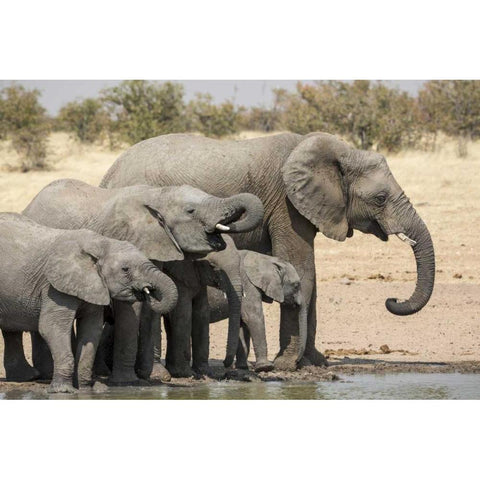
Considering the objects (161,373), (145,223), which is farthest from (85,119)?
(145,223)

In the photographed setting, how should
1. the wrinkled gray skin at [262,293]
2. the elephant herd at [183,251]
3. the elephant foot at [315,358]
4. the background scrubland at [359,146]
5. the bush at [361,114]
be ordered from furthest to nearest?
the bush at [361,114]
the background scrubland at [359,146]
the elephant foot at [315,358]
the wrinkled gray skin at [262,293]
the elephant herd at [183,251]

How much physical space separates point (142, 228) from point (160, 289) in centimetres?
98

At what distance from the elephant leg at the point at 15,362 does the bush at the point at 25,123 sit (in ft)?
42.0

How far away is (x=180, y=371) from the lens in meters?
12.3

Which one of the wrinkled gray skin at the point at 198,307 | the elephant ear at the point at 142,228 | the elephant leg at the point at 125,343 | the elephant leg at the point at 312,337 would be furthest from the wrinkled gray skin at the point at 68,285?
the elephant leg at the point at 312,337

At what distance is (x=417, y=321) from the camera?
16391 millimetres

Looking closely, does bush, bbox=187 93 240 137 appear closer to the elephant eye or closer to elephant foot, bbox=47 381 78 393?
the elephant eye

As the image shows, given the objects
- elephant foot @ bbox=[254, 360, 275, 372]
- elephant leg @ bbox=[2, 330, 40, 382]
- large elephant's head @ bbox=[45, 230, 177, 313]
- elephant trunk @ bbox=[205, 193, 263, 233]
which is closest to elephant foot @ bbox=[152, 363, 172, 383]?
elephant foot @ bbox=[254, 360, 275, 372]

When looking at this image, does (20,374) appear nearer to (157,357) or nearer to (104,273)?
(157,357)

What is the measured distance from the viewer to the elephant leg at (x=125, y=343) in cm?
1141

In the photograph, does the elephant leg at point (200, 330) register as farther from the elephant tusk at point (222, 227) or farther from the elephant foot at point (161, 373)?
the elephant tusk at point (222, 227)

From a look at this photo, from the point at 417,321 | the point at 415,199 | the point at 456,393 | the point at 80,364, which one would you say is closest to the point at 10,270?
the point at 80,364

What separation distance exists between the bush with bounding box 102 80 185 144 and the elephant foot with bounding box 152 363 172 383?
1419cm

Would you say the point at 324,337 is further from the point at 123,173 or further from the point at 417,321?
the point at 123,173
